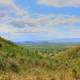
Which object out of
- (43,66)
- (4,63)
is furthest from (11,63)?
(43,66)

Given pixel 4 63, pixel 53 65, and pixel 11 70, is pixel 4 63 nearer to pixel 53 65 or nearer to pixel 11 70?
pixel 11 70

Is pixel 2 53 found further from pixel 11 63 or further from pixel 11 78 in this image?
pixel 11 78

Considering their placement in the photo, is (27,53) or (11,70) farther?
(27,53)

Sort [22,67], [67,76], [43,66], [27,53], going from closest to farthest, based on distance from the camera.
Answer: [67,76] → [22,67] → [43,66] → [27,53]

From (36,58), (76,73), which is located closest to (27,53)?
(36,58)

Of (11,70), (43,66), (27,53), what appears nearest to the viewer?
(11,70)

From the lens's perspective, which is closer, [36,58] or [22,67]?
[22,67]

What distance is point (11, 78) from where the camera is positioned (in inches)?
600

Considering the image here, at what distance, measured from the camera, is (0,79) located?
14.7 metres

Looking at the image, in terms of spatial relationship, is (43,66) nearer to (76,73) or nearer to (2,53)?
(2,53)

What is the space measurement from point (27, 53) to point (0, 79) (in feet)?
42.8

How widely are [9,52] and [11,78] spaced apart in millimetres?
10574

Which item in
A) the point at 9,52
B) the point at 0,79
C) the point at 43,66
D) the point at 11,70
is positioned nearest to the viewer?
the point at 0,79

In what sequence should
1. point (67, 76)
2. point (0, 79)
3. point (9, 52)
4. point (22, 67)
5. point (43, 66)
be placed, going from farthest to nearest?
point (9, 52), point (43, 66), point (22, 67), point (67, 76), point (0, 79)
